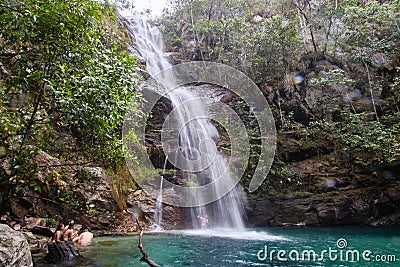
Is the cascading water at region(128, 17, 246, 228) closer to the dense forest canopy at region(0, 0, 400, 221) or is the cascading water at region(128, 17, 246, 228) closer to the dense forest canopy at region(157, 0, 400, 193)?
the dense forest canopy at region(0, 0, 400, 221)

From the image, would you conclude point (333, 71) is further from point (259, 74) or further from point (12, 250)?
point (12, 250)

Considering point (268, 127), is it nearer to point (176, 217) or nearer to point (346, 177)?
point (346, 177)

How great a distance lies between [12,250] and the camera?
4.06 meters

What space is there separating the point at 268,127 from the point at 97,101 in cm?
1349

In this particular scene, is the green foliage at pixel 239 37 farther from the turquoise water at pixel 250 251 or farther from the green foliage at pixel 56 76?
the green foliage at pixel 56 76

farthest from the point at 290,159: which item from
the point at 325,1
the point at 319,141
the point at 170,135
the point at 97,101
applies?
the point at 97,101

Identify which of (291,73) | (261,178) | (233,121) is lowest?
(261,178)

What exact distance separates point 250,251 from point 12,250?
5.62 m

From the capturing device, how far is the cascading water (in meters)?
13.8

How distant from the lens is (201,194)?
45.6 feet

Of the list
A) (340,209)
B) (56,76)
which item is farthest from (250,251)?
(340,209)

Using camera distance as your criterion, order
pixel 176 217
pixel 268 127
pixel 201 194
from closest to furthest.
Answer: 1. pixel 176 217
2. pixel 201 194
3. pixel 268 127

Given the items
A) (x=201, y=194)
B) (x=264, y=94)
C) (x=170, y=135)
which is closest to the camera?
(x=201, y=194)

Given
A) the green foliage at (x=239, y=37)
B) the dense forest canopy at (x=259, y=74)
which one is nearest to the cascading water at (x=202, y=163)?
the dense forest canopy at (x=259, y=74)
